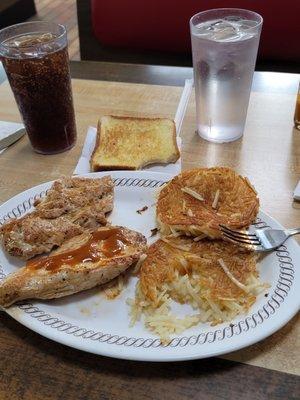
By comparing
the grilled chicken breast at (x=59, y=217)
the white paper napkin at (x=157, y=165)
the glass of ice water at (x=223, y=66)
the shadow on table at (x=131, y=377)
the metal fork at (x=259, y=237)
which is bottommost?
the white paper napkin at (x=157, y=165)

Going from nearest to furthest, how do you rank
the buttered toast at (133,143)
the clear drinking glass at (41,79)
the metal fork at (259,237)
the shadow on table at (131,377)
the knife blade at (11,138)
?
the shadow on table at (131,377), the metal fork at (259,237), the clear drinking glass at (41,79), the buttered toast at (133,143), the knife blade at (11,138)

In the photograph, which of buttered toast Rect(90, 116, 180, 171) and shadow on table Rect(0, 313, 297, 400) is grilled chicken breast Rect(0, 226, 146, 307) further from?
buttered toast Rect(90, 116, 180, 171)

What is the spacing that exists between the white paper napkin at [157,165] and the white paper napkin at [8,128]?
253mm

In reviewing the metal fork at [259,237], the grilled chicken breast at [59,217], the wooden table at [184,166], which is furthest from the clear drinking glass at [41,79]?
the metal fork at [259,237]

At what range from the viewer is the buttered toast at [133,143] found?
1305 millimetres

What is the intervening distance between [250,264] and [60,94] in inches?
30.3

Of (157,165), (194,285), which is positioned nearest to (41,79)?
(157,165)

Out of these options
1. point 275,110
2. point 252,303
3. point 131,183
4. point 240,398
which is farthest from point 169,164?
point 240,398

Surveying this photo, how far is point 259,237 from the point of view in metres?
0.93

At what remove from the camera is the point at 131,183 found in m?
1.18

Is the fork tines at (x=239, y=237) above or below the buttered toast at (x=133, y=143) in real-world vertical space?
above

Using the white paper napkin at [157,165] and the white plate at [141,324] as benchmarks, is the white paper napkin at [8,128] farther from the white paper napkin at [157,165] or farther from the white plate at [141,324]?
the white plate at [141,324]

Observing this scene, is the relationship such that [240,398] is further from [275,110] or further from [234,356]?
[275,110]

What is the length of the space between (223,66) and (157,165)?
350 millimetres
